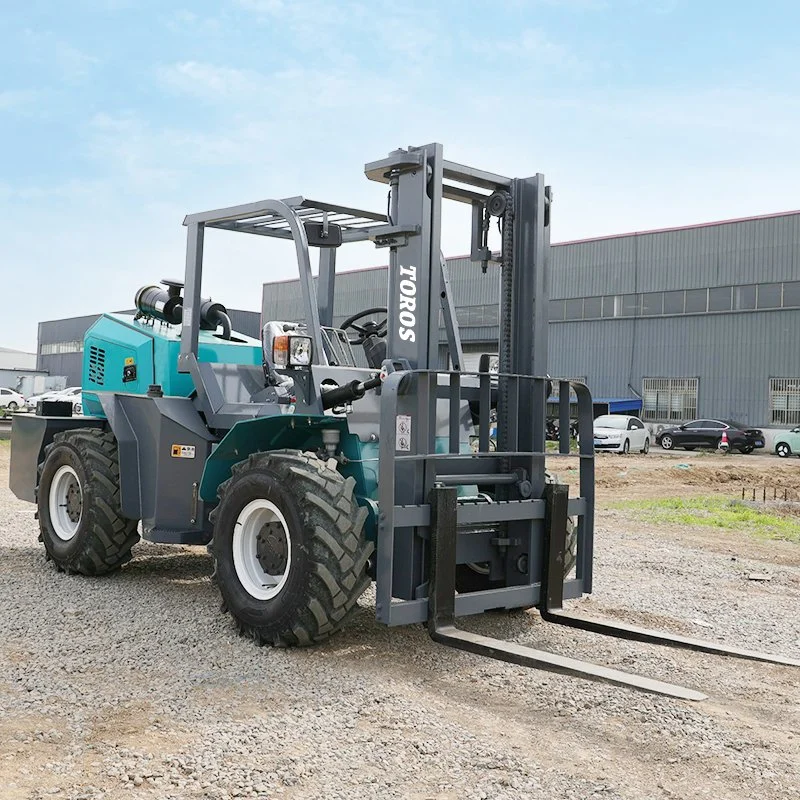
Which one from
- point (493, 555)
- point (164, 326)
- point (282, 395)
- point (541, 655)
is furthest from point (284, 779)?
point (164, 326)

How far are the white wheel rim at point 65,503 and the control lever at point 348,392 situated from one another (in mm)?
3078

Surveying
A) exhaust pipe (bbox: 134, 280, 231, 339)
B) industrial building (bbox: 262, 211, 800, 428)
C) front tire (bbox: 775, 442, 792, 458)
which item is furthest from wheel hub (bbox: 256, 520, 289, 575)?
front tire (bbox: 775, 442, 792, 458)

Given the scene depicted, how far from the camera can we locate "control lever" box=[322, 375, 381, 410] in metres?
5.89

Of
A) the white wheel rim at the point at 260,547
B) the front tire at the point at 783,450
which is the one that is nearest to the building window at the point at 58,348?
the front tire at the point at 783,450

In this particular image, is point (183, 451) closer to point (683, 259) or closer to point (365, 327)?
point (365, 327)

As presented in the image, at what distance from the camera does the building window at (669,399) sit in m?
41.9

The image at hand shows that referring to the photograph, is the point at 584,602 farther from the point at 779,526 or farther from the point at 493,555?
the point at 779,526

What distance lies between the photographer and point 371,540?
18.4 ft

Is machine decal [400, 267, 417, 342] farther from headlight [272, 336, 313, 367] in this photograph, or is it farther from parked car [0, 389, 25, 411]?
parked car [0, 389, 25, 411]

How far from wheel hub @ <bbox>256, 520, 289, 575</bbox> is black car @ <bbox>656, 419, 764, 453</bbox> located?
32.1 meters

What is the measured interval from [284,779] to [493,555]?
2550 millimetres

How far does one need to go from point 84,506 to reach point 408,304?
335 cm

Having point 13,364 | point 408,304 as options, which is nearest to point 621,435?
point 408,304

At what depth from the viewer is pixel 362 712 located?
4.70 m
